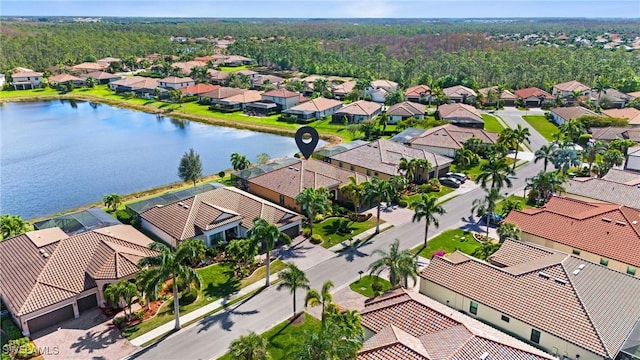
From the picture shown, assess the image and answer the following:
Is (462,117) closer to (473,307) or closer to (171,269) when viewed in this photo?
(473,307)

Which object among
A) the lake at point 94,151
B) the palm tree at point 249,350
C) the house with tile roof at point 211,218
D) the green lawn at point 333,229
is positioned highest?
the palm tree at point 249,350

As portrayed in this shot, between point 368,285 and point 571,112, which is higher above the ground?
point 571,112

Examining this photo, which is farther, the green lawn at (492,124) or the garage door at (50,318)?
the green lawn at (492,124)

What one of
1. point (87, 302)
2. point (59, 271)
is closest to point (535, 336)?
point (87, 302)

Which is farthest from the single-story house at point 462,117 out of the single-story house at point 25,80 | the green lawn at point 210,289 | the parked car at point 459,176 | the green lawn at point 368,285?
the single-story house at point 25,80

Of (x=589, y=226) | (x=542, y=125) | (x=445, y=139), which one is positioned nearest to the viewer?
(x=589, y=226)

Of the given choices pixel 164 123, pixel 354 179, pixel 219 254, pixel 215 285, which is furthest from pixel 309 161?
pixel 164 123

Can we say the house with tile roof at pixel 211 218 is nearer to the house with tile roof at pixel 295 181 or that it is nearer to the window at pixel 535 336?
the house with tile roof at pixel 295 181
